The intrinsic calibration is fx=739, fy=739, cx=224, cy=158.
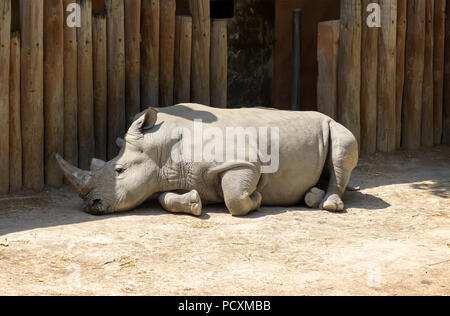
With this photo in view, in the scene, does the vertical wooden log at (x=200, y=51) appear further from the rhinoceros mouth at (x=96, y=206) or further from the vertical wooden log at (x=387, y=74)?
the vertical wooden log at (x=387, y=74)

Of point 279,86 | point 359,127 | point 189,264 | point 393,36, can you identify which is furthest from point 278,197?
point 279,86

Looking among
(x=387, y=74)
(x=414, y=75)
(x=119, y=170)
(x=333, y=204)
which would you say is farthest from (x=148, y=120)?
(x=414, y=75)

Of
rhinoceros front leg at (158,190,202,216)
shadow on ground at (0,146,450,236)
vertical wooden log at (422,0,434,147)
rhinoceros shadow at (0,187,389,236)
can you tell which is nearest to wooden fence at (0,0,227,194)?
rhinoceros shadow at (0,187,389,236)

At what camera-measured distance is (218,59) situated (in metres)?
8.84

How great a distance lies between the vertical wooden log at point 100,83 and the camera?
7965 millimetres

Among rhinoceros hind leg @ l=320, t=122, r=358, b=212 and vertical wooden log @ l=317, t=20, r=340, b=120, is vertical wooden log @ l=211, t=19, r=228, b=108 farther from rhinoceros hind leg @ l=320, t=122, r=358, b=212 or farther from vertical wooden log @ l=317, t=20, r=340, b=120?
rhinoceros hind leg @ l=320, t=122, r=358, b=212

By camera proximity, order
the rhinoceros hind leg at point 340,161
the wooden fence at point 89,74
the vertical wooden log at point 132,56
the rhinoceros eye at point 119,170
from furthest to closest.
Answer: the vertical wooden log at point 132,56 < the rhinoceros hind leg at point 340,161 < the wooden fence at point 89,74 < the rhinoceros eye at point 119,170

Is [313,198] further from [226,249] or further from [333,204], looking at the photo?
[226,249]

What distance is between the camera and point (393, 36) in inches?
387

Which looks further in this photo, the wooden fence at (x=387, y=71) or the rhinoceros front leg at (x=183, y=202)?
the wooden fence at (x=387, y=71)

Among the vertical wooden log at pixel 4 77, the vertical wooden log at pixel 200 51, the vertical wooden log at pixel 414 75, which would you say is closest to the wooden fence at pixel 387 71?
the vertical wooden log at pixel 414 75

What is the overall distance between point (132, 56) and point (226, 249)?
3.07 metres

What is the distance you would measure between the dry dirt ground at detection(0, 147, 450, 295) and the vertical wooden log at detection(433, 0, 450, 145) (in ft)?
9.89

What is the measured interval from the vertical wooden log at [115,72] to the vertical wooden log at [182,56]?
2.30 ft
